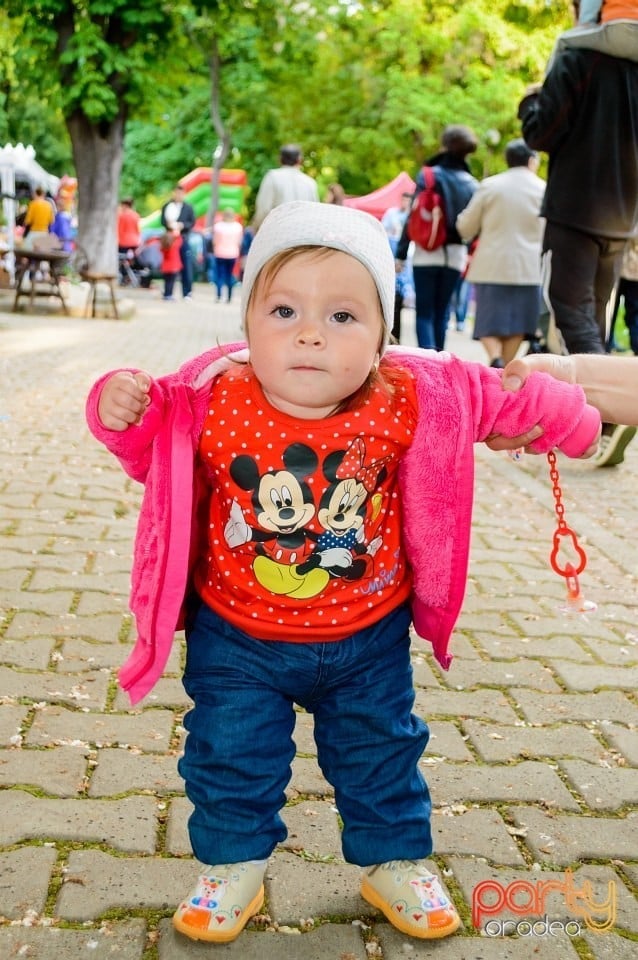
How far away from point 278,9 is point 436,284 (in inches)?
401

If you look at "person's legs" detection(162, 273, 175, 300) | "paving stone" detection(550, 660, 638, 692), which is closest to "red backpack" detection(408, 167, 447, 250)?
"paving stone" detection(550, 660, 638, 692)

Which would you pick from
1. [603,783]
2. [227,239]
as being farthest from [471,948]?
[227,239]

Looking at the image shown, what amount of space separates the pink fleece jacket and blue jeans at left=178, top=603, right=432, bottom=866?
117 mm

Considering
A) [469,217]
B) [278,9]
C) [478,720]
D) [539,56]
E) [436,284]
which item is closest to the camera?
[478,720]

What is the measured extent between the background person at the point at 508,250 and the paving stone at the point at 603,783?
18.4 feet

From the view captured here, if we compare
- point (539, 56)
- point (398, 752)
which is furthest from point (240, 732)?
point (539, 56)

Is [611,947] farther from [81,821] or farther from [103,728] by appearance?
[103,728]

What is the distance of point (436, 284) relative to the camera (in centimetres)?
920

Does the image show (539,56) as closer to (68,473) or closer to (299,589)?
(68,473)

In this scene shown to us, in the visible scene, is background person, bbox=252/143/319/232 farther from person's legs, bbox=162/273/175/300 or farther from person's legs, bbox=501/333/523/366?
person's legs, bbox=162/273/175/300

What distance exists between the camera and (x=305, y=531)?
2.10 metres

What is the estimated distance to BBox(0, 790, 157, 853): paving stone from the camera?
2.35 metres

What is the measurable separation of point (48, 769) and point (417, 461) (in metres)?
1.23

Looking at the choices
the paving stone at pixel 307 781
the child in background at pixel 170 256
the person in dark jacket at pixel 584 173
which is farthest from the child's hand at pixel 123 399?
the child in background at pixel 170 256
